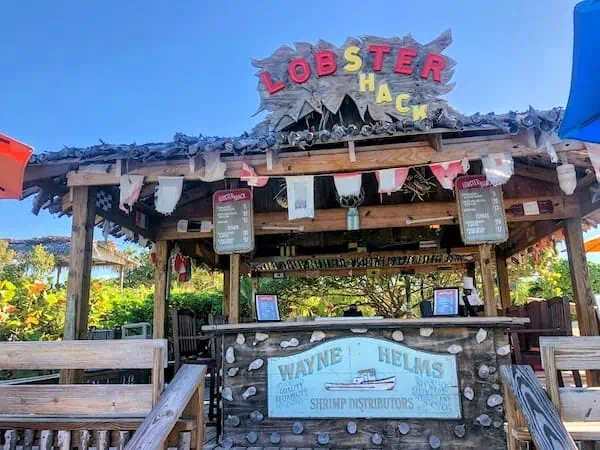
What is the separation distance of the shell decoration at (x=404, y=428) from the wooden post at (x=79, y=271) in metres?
→ 2.71

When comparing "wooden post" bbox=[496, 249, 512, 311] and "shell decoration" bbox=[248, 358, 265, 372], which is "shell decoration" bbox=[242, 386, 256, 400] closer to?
"shell decoration" bbox=[248, 358, 265, 372]

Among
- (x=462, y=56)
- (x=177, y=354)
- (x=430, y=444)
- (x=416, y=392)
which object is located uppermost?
(x=462, y=56)

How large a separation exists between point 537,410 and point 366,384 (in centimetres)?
198

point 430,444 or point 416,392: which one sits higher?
point 416,392

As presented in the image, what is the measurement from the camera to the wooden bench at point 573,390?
1.79 metres

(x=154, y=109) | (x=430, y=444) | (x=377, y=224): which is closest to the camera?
(x=430, y=444)

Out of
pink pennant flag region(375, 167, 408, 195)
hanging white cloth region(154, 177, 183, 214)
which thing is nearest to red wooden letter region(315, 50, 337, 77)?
pink pennant flag region(375, 167, 408, 195)

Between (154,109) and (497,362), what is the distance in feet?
55.4

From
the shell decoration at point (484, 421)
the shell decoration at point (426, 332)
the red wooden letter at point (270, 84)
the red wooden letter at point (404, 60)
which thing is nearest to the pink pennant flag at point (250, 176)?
the shell decoration at point (426, 332)

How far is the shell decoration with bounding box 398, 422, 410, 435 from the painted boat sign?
7 centimetres

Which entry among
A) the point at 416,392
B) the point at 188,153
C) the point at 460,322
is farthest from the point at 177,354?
the point at 460,322

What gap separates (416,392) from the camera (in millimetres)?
3500

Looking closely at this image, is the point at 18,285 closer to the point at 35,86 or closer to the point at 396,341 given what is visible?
the point at 396,341

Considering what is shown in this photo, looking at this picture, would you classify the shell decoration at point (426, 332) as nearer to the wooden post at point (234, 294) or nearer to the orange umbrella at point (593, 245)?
the wooden post at point (234, 294)
